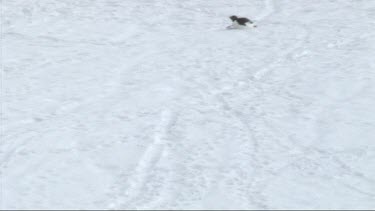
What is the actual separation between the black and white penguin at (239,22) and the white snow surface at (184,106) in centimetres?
11

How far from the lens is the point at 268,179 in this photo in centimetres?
495

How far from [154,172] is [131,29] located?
14.3 ft

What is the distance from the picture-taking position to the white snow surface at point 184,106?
4.79 metres

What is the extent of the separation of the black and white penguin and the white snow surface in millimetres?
112

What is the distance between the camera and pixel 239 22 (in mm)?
9227

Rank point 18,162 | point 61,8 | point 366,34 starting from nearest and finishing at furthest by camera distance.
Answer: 1. point 18,162
2. point 366,34
3. point 61,8

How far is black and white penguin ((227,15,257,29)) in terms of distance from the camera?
9.22 meters

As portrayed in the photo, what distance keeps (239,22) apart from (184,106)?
2926 millimetres

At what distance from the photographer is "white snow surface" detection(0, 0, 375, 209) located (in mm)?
4785

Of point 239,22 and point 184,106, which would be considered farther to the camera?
point 239,22

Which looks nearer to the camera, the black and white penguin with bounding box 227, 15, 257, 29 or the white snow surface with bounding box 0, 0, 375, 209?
the white snow surface with bounding box 0, 0, 375, 209

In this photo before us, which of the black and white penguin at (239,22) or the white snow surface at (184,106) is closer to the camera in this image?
the white snow surface at (184,106)

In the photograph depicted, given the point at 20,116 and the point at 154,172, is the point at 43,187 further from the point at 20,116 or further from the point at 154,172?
the point at 20,116

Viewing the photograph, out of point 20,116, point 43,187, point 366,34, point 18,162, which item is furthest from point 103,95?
point 366,34
